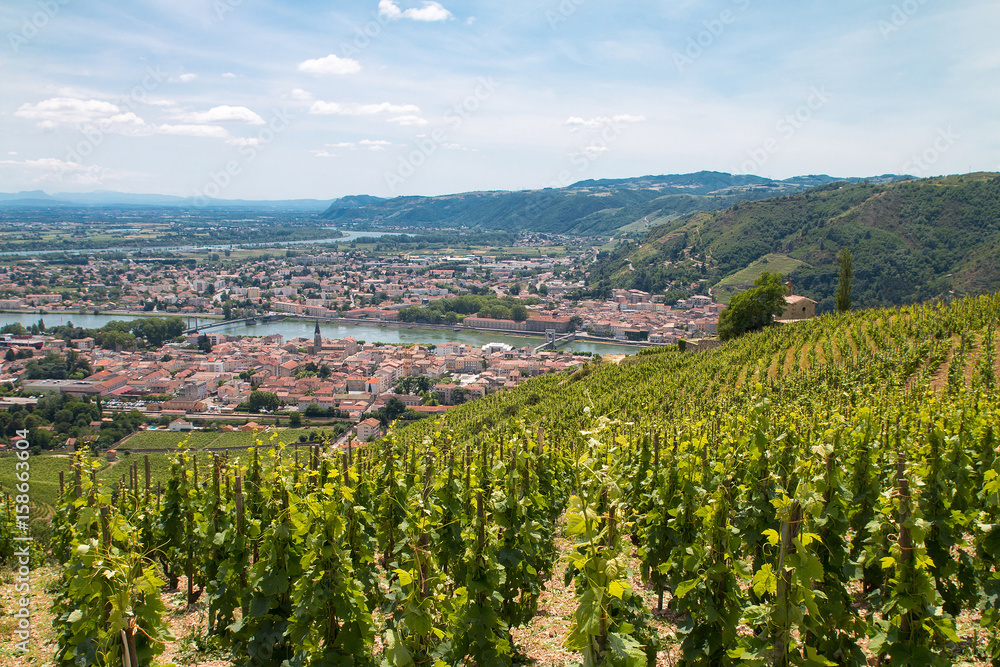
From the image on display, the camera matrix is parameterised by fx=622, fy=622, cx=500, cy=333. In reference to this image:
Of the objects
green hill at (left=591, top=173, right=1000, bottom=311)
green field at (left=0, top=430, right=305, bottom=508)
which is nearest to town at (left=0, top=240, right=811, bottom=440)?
green field at (left=0, top=430, right=305, bottom=508)

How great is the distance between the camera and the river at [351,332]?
62.2 m

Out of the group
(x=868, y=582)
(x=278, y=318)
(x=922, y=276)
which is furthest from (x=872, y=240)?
(x=868, y=582)

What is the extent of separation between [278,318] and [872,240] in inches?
2646

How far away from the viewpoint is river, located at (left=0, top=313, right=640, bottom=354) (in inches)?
2451

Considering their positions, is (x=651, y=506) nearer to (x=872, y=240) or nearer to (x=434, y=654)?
(x=434, y=654)

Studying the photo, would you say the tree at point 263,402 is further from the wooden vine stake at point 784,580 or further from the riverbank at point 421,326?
the wooden vine stake at point 784,580

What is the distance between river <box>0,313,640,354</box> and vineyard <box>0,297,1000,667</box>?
53.0 meters

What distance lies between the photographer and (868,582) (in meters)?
4.89

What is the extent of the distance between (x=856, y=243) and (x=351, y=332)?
182 feet

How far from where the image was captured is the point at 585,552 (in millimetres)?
3236

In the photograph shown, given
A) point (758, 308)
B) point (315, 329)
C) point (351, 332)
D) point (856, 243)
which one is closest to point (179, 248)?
point (351, 332)

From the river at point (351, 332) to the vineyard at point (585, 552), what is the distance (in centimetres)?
5299

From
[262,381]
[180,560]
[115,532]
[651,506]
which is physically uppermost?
[115,532]

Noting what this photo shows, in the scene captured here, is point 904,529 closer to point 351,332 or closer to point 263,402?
point 263,402
